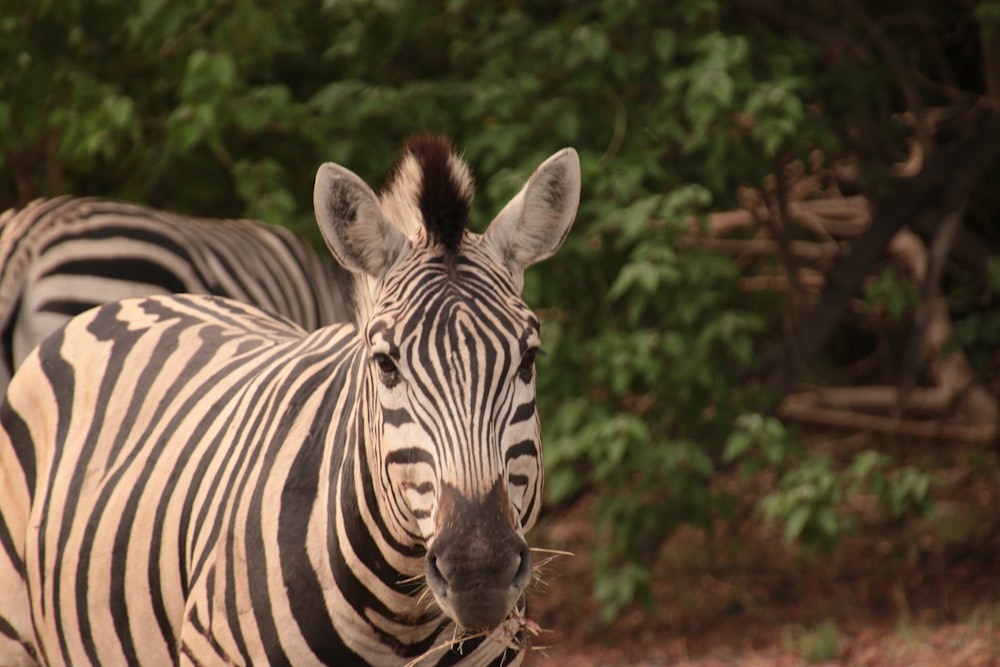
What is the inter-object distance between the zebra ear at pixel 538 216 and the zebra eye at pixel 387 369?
427 mm

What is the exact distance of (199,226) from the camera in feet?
21.1

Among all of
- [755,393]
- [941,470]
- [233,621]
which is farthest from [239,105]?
[941,470]

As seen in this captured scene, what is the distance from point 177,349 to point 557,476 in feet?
9.03

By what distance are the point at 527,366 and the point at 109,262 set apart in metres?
3.59

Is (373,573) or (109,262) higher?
(109,262)

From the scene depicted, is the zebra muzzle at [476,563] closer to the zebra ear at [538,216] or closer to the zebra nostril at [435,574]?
the zebra nostril at [435,574]

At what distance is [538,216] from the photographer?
310cm

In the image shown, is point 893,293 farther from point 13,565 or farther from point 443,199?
point 13,565

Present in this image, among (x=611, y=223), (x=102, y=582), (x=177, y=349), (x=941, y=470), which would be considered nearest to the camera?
(x=102, y=582)

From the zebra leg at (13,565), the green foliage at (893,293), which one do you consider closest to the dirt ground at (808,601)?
the green foliage at (893,293)

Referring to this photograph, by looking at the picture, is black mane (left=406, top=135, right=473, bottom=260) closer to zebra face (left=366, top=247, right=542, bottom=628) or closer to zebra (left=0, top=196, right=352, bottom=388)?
zebra face (left=366, top=247, right=542, bottom=628)

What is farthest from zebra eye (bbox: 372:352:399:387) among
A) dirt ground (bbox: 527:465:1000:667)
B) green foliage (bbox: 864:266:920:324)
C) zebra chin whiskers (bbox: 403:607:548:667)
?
green foliage (bbox: 864:266:920:324)

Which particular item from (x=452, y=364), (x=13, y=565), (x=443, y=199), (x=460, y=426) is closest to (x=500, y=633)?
(x=460, y=426)

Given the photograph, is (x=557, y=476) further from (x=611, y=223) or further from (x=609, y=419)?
(x=611, y=223)
